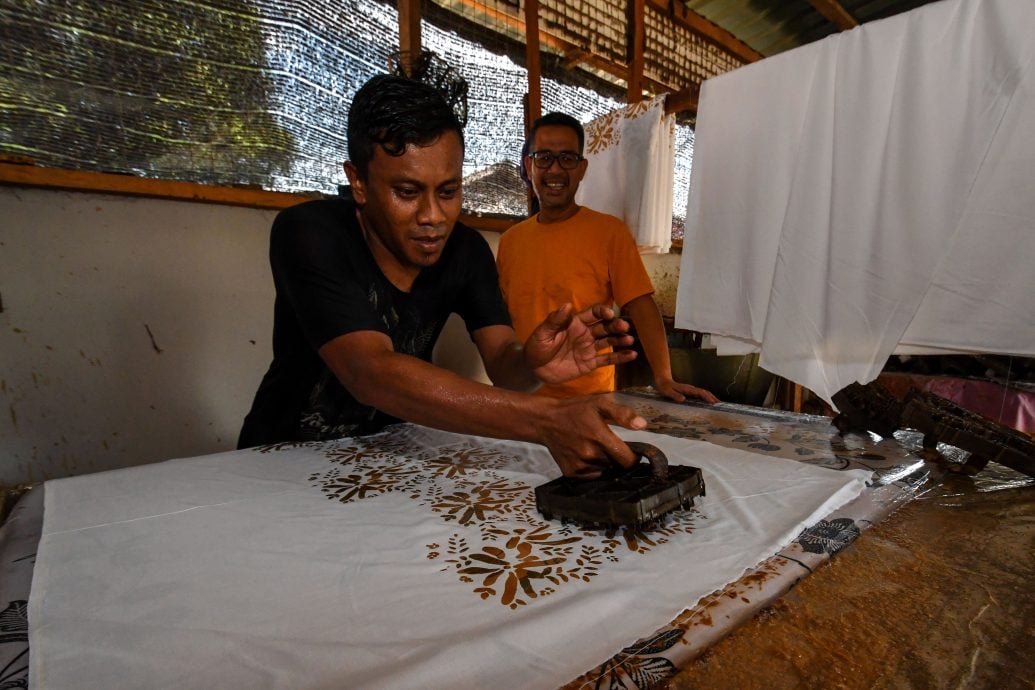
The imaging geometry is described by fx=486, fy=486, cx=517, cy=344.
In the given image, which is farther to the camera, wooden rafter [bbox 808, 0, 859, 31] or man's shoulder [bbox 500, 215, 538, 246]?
wooden rafter [bbox 808, 0, 859, 31]

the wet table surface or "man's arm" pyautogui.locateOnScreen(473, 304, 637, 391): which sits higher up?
"man's arm" pyautogui.locateOnScreen(473, 304, 637, 391)

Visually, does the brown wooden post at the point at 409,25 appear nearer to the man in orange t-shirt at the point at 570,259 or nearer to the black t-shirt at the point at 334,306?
the man in orange t-shirt at the point at 570,259

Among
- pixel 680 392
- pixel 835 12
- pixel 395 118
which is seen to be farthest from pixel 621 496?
pixel 835 12

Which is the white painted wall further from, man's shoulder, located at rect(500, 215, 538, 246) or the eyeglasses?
the eyeglasses

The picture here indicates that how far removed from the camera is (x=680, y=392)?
2025 mm

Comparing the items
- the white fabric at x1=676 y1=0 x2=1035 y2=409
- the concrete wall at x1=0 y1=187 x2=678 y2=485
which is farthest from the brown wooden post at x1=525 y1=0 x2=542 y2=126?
the concrete wall at x1=0 y1=187 x2=678 y2=485

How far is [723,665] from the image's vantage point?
514mm

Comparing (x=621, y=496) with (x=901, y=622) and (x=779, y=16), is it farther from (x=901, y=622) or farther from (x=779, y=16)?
(x=779, y=16)

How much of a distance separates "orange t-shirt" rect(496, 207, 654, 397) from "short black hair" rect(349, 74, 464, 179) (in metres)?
1.03

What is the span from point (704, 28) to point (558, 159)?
9.60 feet

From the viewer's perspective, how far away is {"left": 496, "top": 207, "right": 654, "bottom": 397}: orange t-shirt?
7.54 ft

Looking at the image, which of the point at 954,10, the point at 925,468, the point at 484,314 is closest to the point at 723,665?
the point at 925,468

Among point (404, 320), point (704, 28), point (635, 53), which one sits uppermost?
point (704, 28)

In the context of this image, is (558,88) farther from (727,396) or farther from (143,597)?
(143,597)
